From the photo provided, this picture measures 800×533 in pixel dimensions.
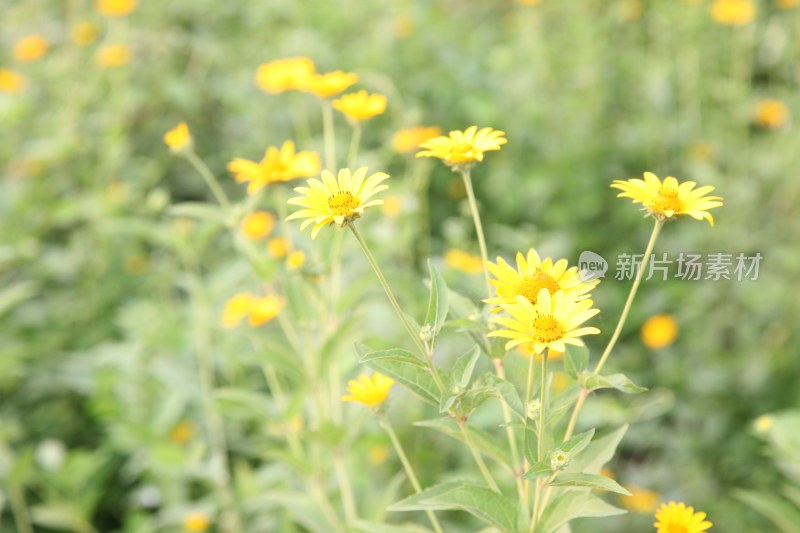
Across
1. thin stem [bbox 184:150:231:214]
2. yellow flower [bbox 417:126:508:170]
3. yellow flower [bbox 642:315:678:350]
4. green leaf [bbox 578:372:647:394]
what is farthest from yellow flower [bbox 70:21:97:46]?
green leaf [bbox 578:372:647:394]

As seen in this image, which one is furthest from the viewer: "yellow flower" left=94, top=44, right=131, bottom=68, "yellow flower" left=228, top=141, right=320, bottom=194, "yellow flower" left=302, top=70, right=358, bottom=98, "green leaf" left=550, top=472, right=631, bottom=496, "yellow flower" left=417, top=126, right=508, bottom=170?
"yellow flower" left=94, top=44, right=131, bottom=68

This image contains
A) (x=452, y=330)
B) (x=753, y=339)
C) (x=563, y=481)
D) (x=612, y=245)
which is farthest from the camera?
(x=612, y=245)

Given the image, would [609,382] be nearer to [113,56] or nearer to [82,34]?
[113,56]

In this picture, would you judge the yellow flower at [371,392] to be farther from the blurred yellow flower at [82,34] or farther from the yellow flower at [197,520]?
the blurred yellow flower at [82,34]

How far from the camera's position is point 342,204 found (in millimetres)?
723

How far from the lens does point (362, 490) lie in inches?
58.2

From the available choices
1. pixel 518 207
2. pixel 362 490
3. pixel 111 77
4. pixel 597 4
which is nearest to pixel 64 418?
pixel 362 490

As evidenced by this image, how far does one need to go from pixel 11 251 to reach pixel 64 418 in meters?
0.43

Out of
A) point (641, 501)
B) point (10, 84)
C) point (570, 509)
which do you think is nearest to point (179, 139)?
point (570, 509)

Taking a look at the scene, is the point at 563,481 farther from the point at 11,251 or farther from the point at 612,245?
the point at 612,245

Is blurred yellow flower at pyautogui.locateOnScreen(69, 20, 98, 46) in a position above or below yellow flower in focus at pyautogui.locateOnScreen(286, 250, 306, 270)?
above

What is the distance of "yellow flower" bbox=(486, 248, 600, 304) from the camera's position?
0.70m

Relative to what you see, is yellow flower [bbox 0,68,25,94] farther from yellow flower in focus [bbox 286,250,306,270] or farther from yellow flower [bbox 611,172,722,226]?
yellow flower [bbox 611,172,722,226]

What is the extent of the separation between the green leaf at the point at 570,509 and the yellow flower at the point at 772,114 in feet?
7.12
